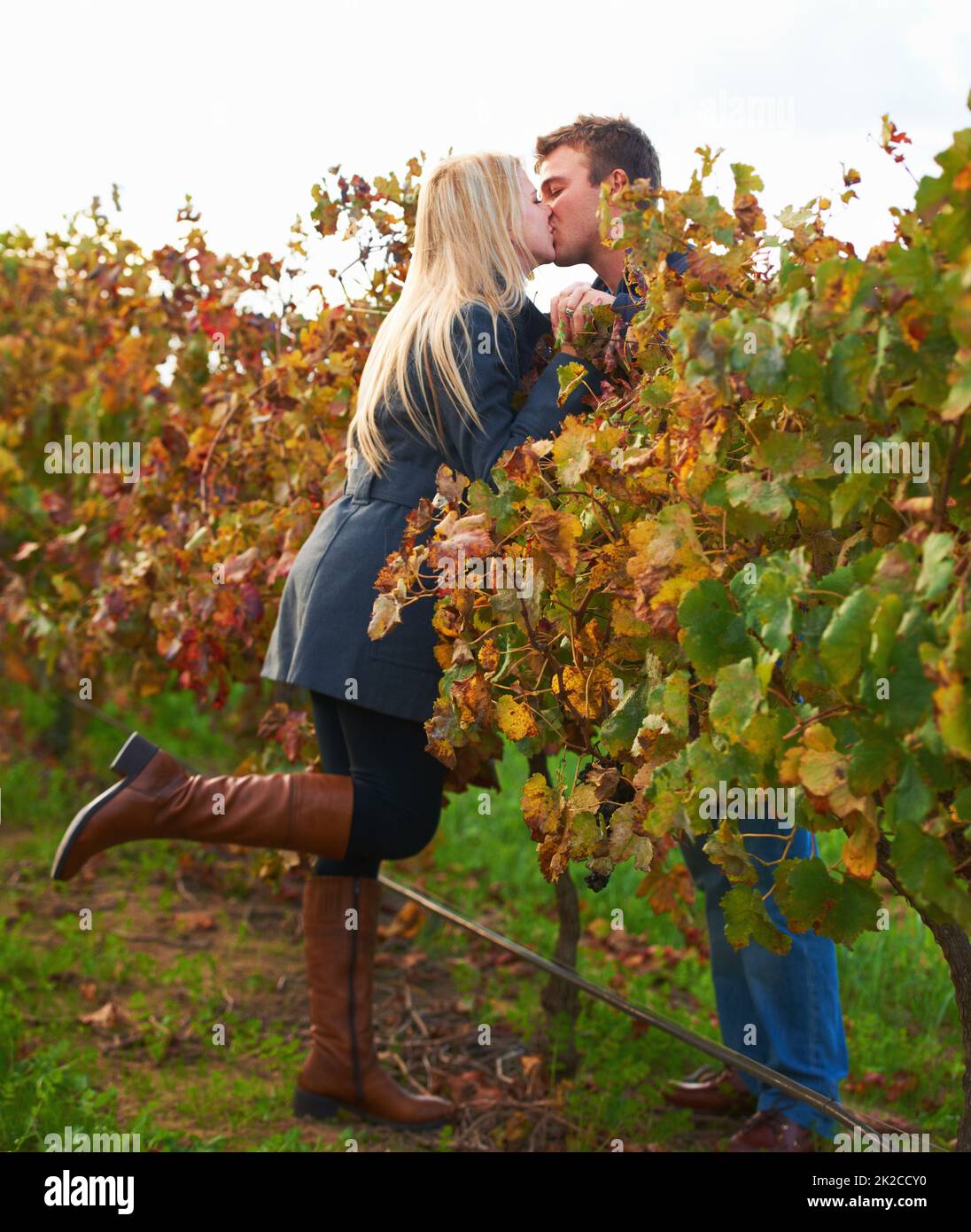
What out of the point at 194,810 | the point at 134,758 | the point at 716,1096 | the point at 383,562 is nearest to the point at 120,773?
the point at 134,758

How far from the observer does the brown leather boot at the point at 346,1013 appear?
292 centimetres

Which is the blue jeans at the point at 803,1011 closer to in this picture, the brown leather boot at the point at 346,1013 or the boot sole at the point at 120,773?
the brown leather boot at the point at 346,1013

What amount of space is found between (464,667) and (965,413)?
834 mm

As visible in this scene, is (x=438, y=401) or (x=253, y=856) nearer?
(x=438, y=401)

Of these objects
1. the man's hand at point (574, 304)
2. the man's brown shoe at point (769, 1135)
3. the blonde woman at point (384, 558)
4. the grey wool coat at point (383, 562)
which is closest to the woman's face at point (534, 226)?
the blonde woman at point (384, 558)

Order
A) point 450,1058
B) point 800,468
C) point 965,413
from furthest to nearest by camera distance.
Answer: point 450,1058
point 800,468
point 965,413

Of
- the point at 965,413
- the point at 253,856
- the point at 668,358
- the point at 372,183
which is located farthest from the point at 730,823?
the point at 253,856

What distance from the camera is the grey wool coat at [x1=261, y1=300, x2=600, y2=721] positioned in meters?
2.36

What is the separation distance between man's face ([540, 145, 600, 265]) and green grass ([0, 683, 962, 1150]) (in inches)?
45.2

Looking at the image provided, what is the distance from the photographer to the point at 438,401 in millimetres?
2367

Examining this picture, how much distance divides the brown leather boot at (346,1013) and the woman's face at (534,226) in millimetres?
1409

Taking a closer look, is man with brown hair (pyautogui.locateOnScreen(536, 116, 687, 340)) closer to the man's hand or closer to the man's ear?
the man's ear

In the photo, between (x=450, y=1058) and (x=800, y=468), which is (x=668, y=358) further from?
(x=450, y=1058)

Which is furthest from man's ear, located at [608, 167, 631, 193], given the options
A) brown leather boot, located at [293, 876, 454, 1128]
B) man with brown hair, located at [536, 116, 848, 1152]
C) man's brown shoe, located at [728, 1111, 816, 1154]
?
man's brown shoe, located at [728, 1111, 816, 1154]
